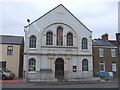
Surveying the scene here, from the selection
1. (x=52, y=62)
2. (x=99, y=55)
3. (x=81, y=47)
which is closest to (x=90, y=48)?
(x=81, y=47)

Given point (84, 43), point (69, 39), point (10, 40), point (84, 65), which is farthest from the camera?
point (10, 40)

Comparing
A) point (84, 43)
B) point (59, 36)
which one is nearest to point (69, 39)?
point (59, 36)

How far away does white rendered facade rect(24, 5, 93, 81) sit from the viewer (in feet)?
114

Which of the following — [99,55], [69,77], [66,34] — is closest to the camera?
[69,77]

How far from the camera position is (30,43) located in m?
35.5

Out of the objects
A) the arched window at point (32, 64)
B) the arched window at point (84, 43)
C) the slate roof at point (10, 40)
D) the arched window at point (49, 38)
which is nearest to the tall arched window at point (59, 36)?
the arched window at point (49, 38)

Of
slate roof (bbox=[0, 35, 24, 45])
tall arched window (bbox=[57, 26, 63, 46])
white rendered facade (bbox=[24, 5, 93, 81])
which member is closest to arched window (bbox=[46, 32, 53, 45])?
white rendered facade (bbox=[24, 5, 93, 81])

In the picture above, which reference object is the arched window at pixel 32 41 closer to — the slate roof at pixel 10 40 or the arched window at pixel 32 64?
the arched window at pixel 32 64

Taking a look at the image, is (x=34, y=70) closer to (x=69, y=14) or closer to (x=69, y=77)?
(x=69, y=77)

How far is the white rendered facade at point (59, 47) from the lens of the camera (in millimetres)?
34844

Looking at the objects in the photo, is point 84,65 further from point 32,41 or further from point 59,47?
point 32,41

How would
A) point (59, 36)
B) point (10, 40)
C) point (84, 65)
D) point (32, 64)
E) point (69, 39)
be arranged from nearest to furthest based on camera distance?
point (32, 64), point (59, 36), point (84, 65), point (69, 39), point (10, 40)

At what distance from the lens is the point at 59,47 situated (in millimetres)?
35875

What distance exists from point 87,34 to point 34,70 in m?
11.0
